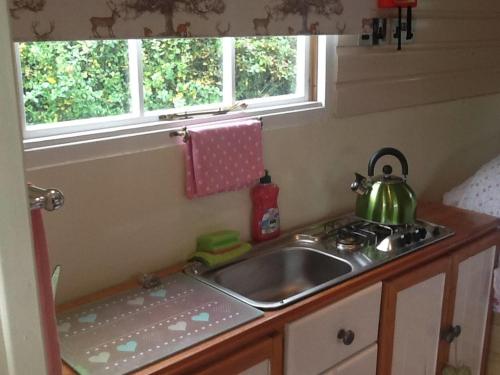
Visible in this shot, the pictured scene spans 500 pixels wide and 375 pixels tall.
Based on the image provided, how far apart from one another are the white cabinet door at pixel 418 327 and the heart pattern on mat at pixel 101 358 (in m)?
0.97

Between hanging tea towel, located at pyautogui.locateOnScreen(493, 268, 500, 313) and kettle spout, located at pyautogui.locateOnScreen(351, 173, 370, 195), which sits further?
hanging tea towel, located at pyautogui.locateOnScreen(493, 268, 500, 313)

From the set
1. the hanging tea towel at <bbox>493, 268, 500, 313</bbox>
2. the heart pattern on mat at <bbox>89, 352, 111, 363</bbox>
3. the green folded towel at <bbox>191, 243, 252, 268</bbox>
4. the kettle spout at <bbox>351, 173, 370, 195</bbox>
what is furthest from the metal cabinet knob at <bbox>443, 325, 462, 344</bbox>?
the heart pattern on mat at <bbox>89, 352, 111, 363</bbox>

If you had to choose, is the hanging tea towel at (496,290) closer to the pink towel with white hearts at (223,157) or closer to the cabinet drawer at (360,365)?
the cabinet drawer at (360,365)

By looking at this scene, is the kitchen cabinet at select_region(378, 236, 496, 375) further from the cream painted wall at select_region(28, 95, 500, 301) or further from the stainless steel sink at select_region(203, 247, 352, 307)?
the cream painted wall at select_region(28, 95, 500, 301)

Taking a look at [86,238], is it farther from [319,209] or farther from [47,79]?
[319,209]

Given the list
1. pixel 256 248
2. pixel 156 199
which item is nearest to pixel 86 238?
pixel 156 199

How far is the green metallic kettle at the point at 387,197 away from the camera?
6.95ft

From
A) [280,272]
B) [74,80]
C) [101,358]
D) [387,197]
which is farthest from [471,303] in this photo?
[74,80]

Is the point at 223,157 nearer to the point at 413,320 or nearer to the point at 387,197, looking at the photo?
the point at 387,197

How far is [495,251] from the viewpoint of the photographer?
2.35 metres

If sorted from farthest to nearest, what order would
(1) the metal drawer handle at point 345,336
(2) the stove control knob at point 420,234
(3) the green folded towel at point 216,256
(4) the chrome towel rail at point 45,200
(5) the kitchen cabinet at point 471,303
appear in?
(5) the kitchen cabinet at point 471,303
(2) the stove control knob at point 420,234
(3) the green folded towel at point 216,256
(1) the metal drawer handle at point 345,336
(4) the chrome towel rail at point 45,200

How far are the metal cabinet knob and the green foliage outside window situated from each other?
106 centimetres

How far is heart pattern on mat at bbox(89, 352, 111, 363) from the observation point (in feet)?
4.45

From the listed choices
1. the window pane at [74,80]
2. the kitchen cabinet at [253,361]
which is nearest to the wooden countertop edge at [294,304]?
the kitchen cabinet at [253,361]
